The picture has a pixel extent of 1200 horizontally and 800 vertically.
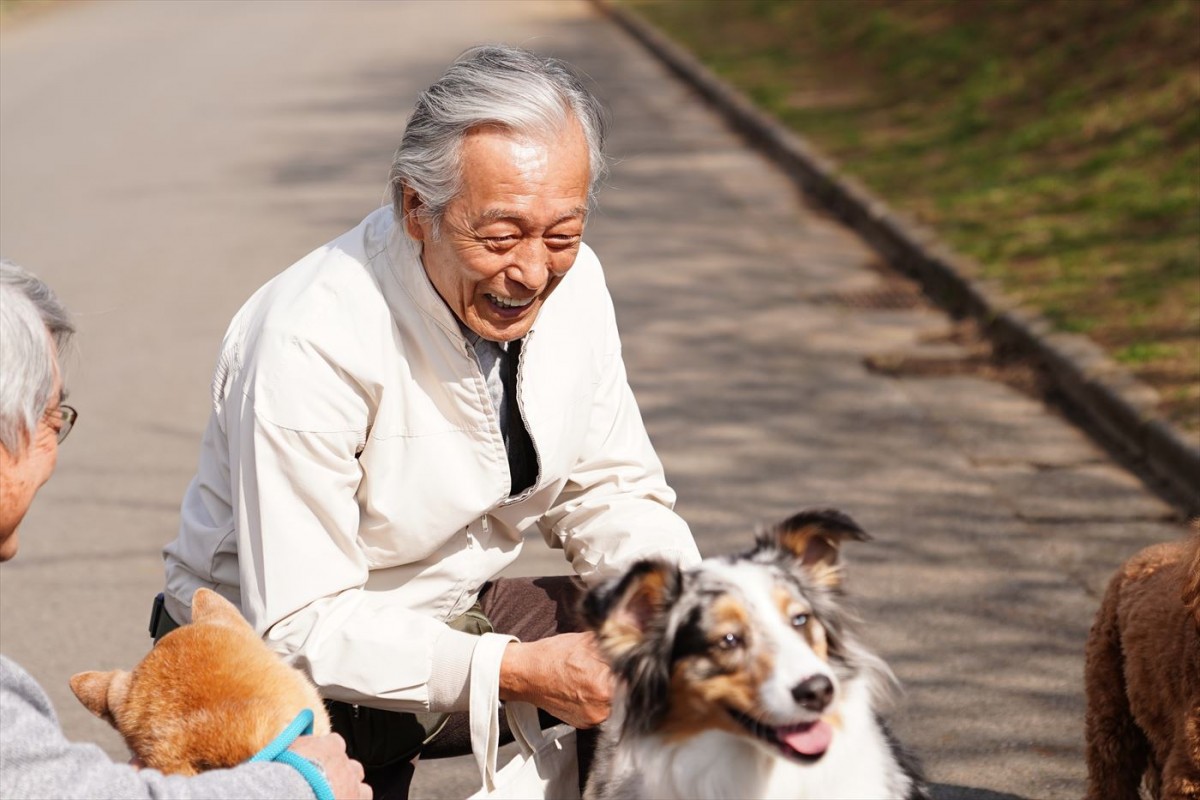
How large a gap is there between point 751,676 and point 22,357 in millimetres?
1268

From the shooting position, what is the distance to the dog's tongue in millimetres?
2447

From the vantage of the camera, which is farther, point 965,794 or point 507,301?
point 965,794

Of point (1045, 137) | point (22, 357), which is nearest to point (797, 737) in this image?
point (22, 357)

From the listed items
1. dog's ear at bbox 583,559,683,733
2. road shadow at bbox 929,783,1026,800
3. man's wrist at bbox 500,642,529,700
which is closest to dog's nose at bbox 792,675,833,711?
dog's ear at bbox 583,559,683,733

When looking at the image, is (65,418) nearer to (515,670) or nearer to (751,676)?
(515,670)

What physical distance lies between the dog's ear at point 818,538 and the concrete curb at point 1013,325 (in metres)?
Answer: 3.12

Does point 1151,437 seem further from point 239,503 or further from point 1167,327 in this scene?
point 239,503

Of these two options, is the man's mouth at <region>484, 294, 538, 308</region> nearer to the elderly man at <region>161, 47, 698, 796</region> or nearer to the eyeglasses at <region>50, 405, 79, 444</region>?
the elderly man at <region>161, 47, 698, 796</region>

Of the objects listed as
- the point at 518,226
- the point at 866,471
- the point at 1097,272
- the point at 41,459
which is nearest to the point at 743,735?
the point at 518,226

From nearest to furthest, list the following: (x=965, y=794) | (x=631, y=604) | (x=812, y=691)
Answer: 1. (x=812, y=691)
2. (x=631, y=604)
3. (x=965, y=794)

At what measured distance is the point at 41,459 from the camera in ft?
7.06

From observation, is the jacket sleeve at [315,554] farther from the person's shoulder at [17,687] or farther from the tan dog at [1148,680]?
the tan dog at [1148,680]

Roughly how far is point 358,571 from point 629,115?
448 inches

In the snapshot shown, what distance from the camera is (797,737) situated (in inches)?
96.7
